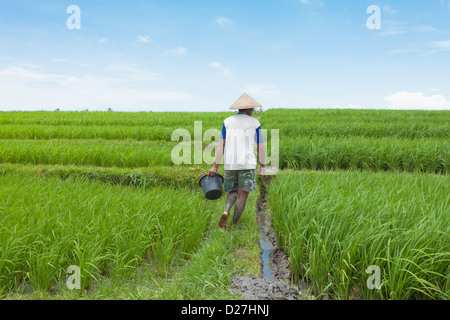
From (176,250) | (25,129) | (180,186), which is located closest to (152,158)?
(180,186)

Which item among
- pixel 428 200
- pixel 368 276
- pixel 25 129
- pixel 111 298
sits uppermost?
pixel 25 129

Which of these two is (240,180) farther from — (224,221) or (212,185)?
(224,221)

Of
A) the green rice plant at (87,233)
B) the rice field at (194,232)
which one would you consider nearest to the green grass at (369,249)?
the rice field at (194,232)

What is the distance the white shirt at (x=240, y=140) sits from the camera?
3.23m

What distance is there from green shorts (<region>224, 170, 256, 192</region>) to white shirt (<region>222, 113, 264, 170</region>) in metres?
0.09

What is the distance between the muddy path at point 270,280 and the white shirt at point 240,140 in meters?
0.86

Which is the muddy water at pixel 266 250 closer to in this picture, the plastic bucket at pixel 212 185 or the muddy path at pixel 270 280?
the muddy path at pixel 270 280

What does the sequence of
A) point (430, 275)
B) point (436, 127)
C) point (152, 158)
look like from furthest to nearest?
point (436, 127)
point (152, 158)
point (430, 275)

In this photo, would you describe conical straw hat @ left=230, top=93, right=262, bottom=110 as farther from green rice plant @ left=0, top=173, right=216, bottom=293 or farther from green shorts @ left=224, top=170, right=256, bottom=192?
green rice plant @ left=0, top=173, right=216, bottom=293

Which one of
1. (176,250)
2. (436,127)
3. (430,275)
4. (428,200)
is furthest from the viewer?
(436,127)

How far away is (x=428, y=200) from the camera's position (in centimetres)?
313
